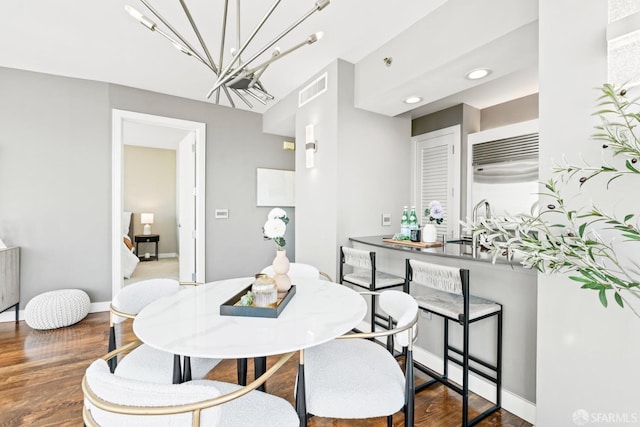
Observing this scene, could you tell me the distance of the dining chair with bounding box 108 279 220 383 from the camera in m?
1.37

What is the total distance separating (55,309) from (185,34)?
9.55ft

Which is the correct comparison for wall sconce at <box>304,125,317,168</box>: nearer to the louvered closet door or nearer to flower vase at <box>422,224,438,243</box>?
flower vase at <box>422,224,438,243</box>

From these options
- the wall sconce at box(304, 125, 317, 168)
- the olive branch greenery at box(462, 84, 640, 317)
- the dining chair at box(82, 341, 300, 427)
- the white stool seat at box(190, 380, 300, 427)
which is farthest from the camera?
the wall sconce at box(304, 125, 317, 168)

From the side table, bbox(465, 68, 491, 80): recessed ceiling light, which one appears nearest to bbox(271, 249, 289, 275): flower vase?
bbox(465, 68, 491, 80): recessed ceiling light

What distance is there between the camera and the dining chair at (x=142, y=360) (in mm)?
1367

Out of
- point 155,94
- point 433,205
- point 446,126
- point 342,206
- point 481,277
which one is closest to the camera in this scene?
point 481,277

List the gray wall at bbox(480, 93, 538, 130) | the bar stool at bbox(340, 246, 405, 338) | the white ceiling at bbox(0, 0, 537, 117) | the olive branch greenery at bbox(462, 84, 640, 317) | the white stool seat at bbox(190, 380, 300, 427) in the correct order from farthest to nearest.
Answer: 1. the gray wall at bbox(480, 93, 538, 130)
2. the bar stool at bbox(340, 246, 405, 338)
3. the white ceiling at bbox(0, 0, 537, 117)
4. the white stool seat at bbox(190, 380, 300, 427)
5. the olive branch greenery at bbox(462, 84, 640, 317)

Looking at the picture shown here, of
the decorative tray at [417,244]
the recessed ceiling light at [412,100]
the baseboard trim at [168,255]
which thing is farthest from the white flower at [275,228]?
the baseboard trim at [168,255]

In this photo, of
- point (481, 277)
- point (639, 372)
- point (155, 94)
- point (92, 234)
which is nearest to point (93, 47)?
point (155, 94)

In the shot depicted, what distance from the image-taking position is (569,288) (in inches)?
50.8

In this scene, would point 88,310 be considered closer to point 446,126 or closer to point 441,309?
point 441,309

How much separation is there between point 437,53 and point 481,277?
161 cm

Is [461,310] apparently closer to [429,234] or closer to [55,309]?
[429,234]

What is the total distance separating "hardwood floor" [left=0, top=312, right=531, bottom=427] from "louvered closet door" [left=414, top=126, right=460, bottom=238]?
93.7 inches
